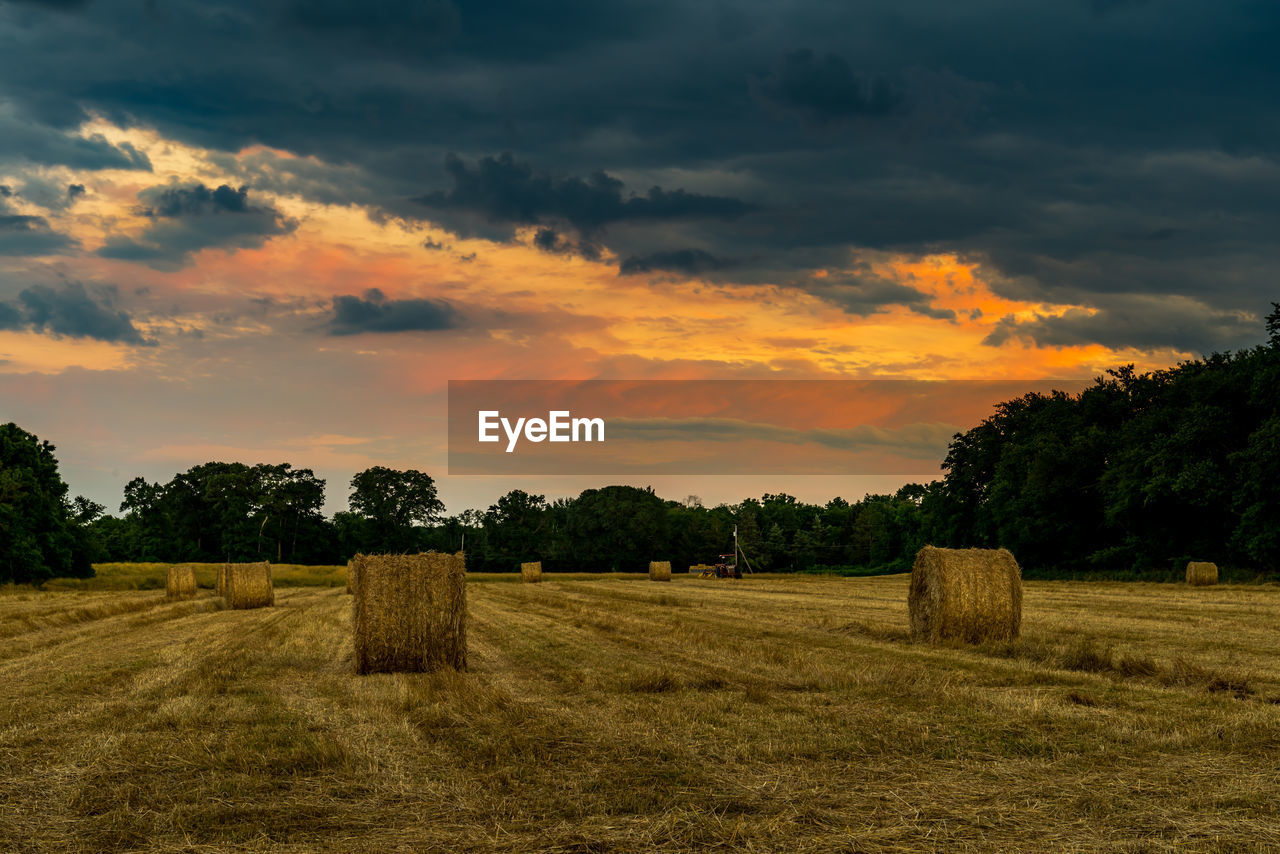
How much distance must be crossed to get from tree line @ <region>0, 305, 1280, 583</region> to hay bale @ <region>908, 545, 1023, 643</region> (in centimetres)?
2708

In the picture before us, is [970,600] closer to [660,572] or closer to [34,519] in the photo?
[660,572]

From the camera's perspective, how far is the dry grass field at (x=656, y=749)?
563 centimetres

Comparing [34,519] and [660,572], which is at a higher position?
[34,519]

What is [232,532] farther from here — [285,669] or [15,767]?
[15,767]

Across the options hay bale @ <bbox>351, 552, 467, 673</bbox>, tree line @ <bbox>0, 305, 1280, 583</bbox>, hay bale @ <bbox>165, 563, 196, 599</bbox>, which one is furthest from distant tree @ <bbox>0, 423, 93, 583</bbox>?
hay bale @ <bbox>351, 552, 467, 673</bbox>

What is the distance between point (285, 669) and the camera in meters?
12.9

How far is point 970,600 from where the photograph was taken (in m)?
16.2

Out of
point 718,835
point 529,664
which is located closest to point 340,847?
point 718,835

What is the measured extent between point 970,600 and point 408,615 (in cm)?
897

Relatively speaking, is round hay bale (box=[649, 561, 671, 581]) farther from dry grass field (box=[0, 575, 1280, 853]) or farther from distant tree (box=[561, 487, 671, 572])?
distant tree (box=[561, 487, 671, 572])

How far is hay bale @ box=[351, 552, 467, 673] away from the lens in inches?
513

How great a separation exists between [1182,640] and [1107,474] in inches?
1479

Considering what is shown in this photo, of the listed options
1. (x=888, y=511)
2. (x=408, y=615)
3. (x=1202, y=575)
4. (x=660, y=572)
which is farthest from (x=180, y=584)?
(x=888, y=511)

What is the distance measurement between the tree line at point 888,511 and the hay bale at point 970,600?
27078 mm
